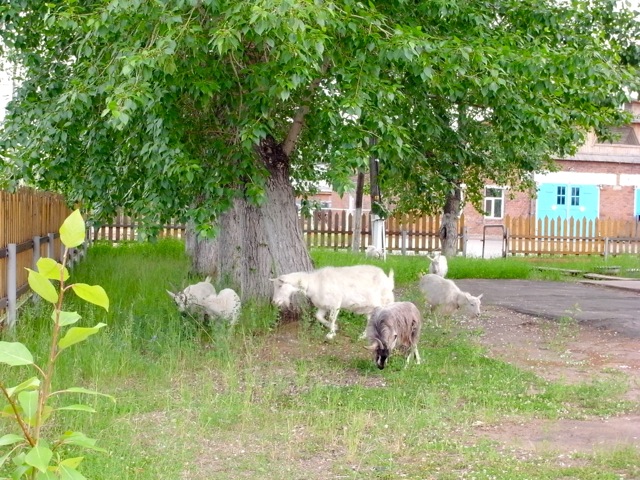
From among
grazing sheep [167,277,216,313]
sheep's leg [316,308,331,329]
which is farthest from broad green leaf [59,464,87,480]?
grazing sheep [167,277,216,313]

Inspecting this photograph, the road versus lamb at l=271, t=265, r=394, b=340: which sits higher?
lamb at l=271, t=265, r=394, b=340

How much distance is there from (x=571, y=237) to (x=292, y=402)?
25824 mm

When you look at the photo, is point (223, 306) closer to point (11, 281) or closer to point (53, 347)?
point (11, 281)

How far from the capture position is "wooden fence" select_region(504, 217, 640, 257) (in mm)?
30922

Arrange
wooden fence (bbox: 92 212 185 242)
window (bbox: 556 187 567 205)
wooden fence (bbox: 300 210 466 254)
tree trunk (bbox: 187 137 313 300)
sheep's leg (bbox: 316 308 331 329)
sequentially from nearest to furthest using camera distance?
1. sheep's leg (bbox: 316 308 331 329)
2. tree trunk (bbox: 187 137 313 300)
3. wooden fence (bbox: 92 212 185 242)
4. wooden fence (bbox: 300 210 466 254)
5. window (bbox: 556 187 567 205)

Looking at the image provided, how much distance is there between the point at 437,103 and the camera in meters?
11.8

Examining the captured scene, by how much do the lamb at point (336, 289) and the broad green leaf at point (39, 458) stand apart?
805 centimetres

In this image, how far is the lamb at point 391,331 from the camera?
846cm

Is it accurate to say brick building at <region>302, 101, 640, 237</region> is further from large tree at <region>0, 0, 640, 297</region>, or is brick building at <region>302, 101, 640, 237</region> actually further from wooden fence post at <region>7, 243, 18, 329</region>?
wooden fence post at <region>7, 243, 18, 329</region>

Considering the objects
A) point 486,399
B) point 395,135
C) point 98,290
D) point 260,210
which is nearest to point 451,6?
point 395,135

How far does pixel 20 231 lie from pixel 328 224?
18.5m

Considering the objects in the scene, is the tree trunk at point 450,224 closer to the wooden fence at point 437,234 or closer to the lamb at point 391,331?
the wooden fence at point 437,234

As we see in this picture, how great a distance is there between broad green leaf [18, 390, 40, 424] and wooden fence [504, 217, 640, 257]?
95.0ft

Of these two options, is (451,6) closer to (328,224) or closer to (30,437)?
(30,437)
